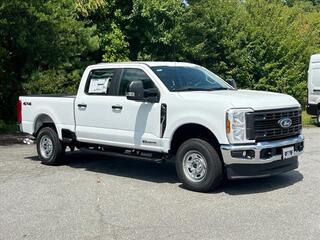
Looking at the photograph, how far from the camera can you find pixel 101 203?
751cm

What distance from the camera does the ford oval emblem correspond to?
8.20 metres

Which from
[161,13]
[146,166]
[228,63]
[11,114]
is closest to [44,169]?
[146,166]

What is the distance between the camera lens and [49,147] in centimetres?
1080

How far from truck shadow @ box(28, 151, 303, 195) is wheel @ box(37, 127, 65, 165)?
1.18 feet

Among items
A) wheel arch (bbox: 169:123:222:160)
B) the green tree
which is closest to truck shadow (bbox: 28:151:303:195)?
wheel arch (bbox: 169:123:222:160)

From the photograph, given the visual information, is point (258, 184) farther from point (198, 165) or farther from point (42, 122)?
point (42, 122)

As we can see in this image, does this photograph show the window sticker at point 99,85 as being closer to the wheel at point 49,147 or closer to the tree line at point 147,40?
the wheel at point 49,147

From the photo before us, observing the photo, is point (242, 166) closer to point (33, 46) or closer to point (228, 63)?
point (33, 46)

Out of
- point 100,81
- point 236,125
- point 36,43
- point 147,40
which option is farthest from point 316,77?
point 236,125

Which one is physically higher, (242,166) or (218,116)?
(218,116)

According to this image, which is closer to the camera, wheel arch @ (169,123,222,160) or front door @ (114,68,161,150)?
wheel arch @ (169,123,222,160)

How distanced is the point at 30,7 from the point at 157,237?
1080 cm

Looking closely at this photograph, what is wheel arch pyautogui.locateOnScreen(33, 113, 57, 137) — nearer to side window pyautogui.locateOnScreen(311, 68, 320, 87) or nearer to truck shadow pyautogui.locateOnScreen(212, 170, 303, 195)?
truck shadow pyautogui.locateOnScreen(212, 170, 303, 195)

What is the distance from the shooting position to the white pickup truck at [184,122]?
308 inches
